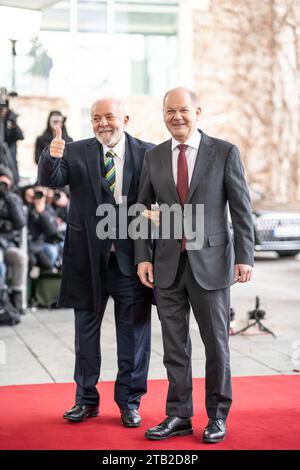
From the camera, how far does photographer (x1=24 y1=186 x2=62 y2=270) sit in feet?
29.2

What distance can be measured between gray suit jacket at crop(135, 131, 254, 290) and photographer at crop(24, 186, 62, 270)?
496cm

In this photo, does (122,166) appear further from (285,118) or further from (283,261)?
(285,118)

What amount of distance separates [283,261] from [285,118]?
5.78 m

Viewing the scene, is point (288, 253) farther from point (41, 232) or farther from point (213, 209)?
point (213, 209)

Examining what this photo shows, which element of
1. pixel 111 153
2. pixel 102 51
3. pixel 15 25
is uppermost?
pixel 102 51

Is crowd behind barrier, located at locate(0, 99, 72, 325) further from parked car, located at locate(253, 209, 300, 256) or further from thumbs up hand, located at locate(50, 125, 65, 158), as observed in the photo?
parked car, located at locate(253, 209, 300, 256)

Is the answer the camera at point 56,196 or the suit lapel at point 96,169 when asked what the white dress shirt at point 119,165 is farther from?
the camera at point 56,196

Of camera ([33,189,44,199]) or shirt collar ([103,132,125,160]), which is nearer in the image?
shirt collar ([103,132,125,160])

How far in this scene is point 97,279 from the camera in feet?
14.0

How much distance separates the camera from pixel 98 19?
17.2m

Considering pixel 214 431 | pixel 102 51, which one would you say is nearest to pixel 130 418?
pixel 214 431

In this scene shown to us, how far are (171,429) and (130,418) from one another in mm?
286

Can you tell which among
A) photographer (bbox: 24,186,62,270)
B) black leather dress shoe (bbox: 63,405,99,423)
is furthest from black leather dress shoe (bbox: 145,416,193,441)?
photographer (bbox: 24,186,62,270)
